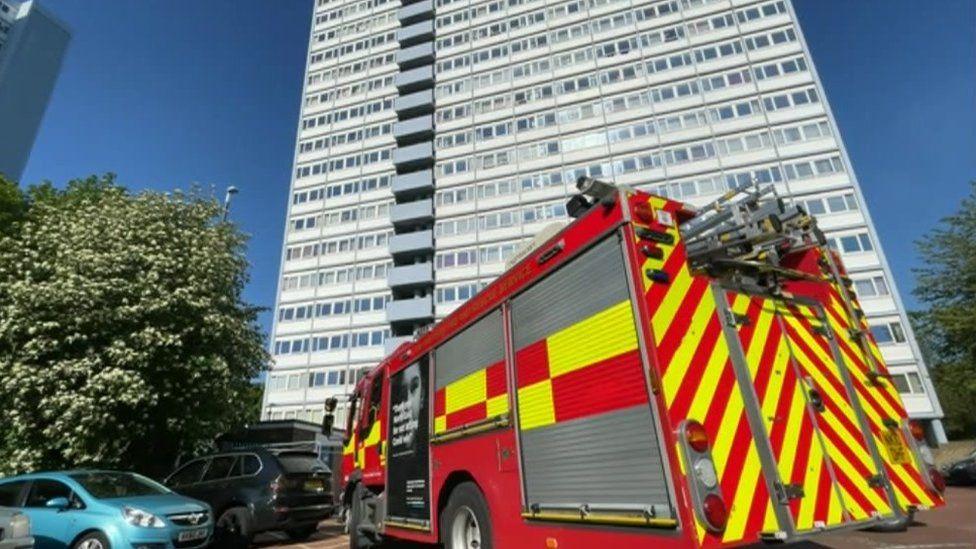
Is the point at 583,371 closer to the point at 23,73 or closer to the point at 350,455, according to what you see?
the point at 350,455

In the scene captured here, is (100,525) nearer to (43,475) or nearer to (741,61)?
(43,475)

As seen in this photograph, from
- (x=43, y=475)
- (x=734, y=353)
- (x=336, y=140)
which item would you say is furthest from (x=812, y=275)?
(x=336, y=140)

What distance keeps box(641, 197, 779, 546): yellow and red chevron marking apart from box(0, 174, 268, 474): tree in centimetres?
1292

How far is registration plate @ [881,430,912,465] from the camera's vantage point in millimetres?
4055

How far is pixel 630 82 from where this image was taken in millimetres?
42719

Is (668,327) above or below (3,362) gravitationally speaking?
below

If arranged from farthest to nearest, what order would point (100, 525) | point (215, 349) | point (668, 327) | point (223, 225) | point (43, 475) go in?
point (223, 225) → point (215, 349) → point (43, 475) → point (100, 525) → point (668, 327)

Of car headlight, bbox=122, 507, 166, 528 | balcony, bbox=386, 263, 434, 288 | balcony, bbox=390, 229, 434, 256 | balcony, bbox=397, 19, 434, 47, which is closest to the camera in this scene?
car headlight, bbox=122, 507, 166, 528

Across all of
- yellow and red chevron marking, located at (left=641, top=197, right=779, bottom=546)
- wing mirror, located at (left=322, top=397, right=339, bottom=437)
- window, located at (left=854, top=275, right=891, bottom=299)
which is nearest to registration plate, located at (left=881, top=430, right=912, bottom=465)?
yellow and red chevron marking, located at (left=641, top=197, right=779, bottom=546)

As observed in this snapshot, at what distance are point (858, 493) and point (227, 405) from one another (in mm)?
15264

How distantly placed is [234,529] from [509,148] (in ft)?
131

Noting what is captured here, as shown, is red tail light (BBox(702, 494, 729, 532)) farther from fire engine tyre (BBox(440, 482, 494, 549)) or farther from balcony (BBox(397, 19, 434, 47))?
balcony (BBox(397, 19, 434, 47))

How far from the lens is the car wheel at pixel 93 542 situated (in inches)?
265

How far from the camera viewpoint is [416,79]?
50438mm
